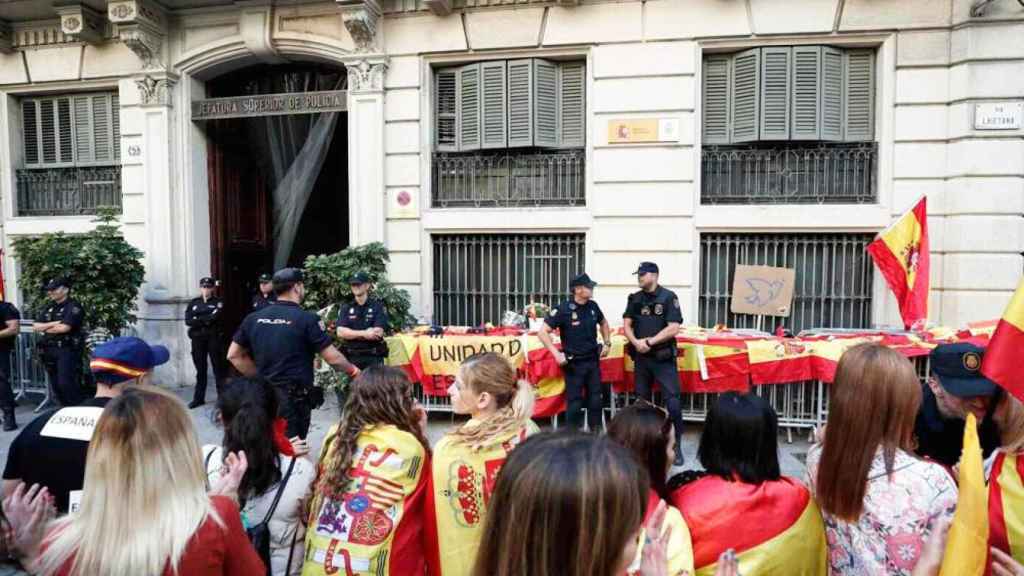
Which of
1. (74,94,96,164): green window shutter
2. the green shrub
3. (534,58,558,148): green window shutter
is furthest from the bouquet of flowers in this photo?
(74,94,96,164): green window shutter

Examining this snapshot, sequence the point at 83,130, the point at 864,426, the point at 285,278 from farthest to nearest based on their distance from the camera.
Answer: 1. the point at 83,130
2. the point at 285,278
3. the point at 864,426

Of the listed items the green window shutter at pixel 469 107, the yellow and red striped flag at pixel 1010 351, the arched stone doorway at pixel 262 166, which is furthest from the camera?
the arched stone doorway at pixel 262 166

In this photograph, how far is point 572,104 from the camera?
9383mm

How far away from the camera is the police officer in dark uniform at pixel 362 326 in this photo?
7.34m

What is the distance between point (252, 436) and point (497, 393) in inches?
42.4

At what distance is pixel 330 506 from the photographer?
8.01 ft

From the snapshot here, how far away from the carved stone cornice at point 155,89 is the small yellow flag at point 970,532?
1154 cm

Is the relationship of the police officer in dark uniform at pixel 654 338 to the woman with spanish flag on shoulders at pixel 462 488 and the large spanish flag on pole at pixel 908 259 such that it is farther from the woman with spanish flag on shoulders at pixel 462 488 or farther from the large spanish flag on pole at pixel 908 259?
the woman with spanish flag on shoulders at pixel 462 488

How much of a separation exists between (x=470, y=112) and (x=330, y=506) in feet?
26.2

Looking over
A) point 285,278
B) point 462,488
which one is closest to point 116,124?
point 285,278

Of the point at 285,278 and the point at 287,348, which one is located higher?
the point at 285,278

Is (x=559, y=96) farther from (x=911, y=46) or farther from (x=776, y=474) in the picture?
(x=776, y=474)

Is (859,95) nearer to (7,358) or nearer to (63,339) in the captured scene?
(63,339)

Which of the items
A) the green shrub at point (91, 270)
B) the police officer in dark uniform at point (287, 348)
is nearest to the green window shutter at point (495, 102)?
the police officer in dark uniform at point (287, 348)
